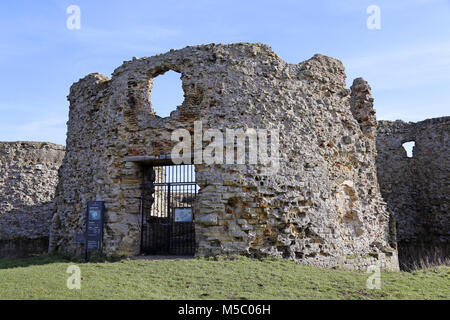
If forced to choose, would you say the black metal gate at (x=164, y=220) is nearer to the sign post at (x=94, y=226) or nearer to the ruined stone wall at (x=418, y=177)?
the sign post at (x=94, y=226)

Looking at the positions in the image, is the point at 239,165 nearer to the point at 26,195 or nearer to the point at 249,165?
the point at 249,165

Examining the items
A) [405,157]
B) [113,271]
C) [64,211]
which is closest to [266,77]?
[113,271]

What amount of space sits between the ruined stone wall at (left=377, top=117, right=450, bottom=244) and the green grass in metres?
9.56

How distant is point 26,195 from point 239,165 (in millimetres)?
12074

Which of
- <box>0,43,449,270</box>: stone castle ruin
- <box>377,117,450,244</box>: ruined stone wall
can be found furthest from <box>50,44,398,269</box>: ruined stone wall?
<box>377,117,450,244</box>: ruined stone wall

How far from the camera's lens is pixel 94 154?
11.0 metres

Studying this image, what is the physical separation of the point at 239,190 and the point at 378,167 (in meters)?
11.4

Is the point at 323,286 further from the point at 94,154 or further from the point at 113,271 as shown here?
the point at 94,154

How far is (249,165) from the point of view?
923cm

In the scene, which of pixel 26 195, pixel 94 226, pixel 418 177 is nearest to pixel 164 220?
pixel 94 226

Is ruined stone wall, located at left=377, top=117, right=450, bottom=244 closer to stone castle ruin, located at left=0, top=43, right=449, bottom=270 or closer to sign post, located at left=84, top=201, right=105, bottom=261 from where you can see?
stone castle ruin, located at left=0, top=43, right=449, bottom=270

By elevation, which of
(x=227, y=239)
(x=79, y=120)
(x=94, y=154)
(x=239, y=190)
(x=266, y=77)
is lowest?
(x=227, y=239)

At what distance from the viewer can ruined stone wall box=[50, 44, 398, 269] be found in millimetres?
9102

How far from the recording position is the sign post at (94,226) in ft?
30.9
